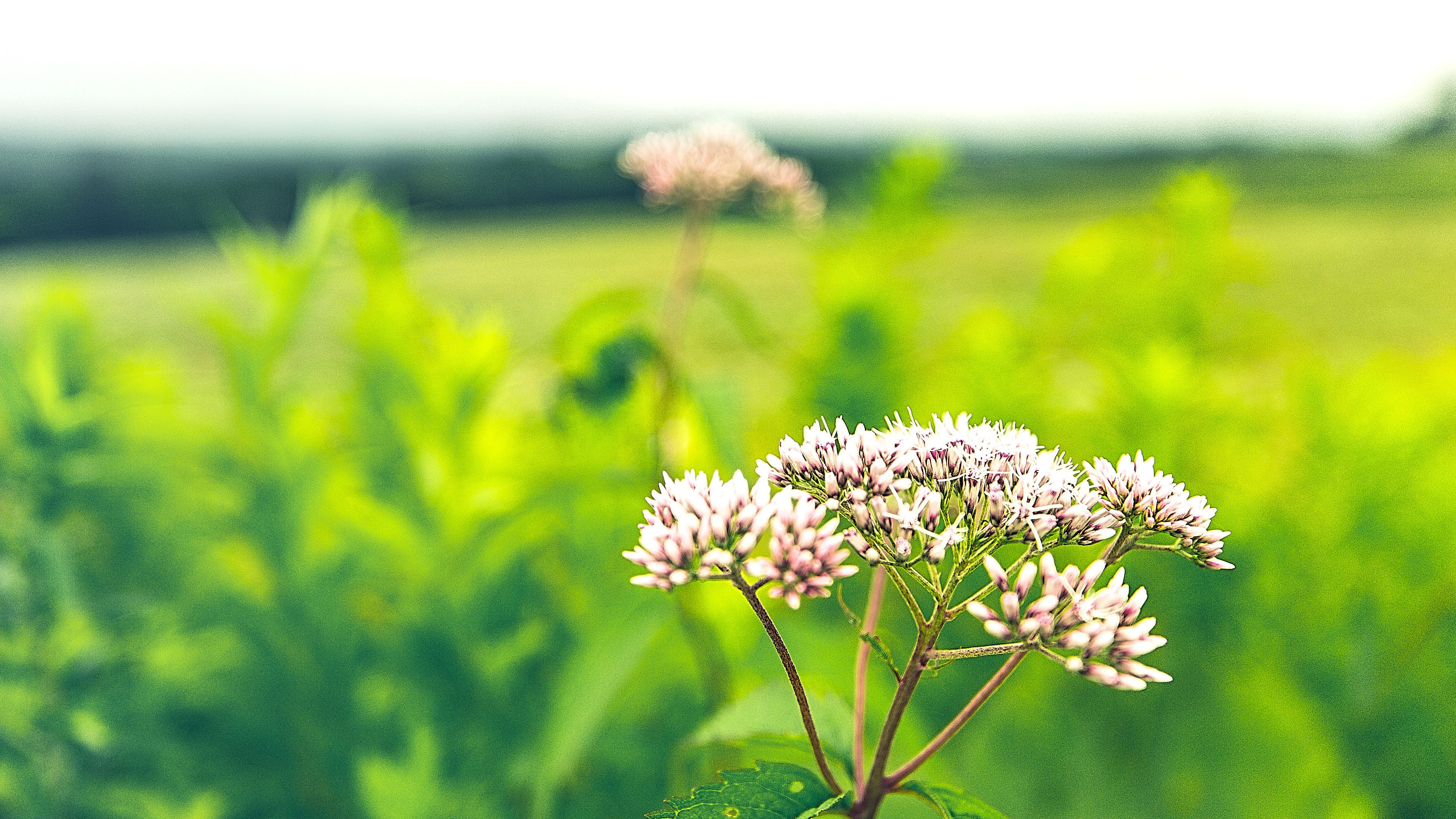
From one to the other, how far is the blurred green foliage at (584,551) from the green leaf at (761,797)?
548 millimetres

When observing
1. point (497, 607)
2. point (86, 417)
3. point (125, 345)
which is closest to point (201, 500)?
point (86, 417)

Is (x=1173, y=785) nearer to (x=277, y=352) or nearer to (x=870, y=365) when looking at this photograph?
(x=870, y=365)

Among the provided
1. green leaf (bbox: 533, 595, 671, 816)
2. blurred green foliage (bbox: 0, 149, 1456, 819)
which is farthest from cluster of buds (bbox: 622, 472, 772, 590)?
blurred green foliage (bbox: 0, 149, 1456, 819)

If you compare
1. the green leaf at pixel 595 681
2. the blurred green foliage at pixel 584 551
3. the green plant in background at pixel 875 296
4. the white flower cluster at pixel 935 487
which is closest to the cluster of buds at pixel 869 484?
the white flower cluster at pixel 935 487

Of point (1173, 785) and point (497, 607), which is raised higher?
point (497, 607)

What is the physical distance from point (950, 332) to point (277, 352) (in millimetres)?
1148

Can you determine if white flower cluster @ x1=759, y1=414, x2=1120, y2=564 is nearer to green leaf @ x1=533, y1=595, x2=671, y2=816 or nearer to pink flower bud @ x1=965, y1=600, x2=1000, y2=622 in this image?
pink flower bud @ x1=965, y1=600, x2=1000, y2=622

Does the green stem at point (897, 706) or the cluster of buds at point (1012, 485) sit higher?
the cluster of buds at point (1012, 485)

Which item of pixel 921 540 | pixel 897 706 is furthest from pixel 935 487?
pixel 897 706

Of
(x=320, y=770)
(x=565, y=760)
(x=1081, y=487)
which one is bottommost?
(x=320, y=770)

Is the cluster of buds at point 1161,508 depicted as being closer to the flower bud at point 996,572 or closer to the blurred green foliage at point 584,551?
the flower bud at point 996,572

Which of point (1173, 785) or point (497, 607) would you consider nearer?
point (1173, 785)

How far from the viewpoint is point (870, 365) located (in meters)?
1.57

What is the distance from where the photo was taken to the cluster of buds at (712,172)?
1553 mm
